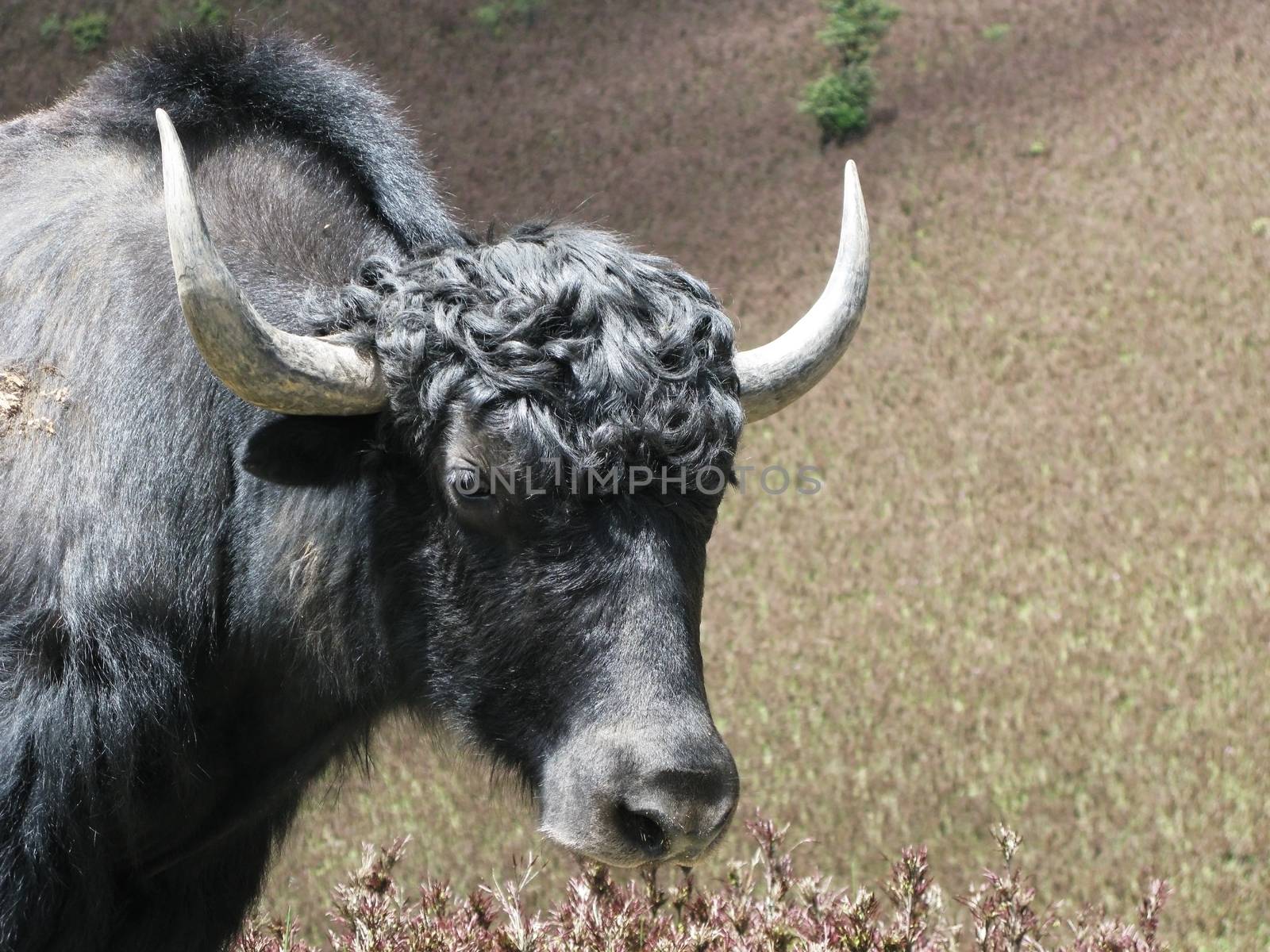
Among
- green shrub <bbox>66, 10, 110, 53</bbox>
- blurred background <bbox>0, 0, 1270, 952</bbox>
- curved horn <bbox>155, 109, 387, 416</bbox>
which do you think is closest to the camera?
curved horn <bbox>155, 109, 387, 416</bbox>

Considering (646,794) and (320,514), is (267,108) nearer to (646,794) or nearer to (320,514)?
(320,514)

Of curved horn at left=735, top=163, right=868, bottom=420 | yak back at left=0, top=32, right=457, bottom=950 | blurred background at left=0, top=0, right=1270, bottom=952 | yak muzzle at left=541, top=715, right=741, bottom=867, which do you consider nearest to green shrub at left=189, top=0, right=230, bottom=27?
blurred background at left=0, top=0, right=1270, bottom=952

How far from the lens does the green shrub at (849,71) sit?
659 cm

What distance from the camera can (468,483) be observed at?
7.31 feet

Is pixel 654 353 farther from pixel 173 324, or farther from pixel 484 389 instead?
pixel 173 324

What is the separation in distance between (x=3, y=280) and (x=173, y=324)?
411mm

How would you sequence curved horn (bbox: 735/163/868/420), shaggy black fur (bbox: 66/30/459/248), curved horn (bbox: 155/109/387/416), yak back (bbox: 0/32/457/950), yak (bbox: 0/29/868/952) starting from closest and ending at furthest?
1. curved horn (bbox: 155/109/387/416)
2. yak (bbox: 0/29/868/952)
3. yak back (bbox: 0/32/457/950)
4. curved horn (bbox: 735/163/868/420)
5. shaggy black fur (bbox: 66/30/459/248)

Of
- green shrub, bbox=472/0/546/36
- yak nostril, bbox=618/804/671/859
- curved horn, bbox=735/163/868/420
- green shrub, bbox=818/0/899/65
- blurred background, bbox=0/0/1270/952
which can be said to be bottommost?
blurred background, bbox=0/0/1270/952

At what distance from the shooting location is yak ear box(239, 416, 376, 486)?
7.78 ft

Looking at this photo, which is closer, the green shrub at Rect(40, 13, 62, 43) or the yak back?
the yak back

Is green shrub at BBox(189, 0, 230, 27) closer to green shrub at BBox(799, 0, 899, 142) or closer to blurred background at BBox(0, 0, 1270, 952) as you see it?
blurred background at BBox(0, 0, 1270, 952)

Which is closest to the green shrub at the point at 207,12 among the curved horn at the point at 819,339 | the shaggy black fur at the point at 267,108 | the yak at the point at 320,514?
the shaggy black fur at the point at 267,108

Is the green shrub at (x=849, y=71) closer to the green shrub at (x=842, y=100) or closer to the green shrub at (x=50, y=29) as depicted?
the green shrub at (x=842, y=100)

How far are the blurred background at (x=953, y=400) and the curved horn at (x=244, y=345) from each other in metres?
0.82
